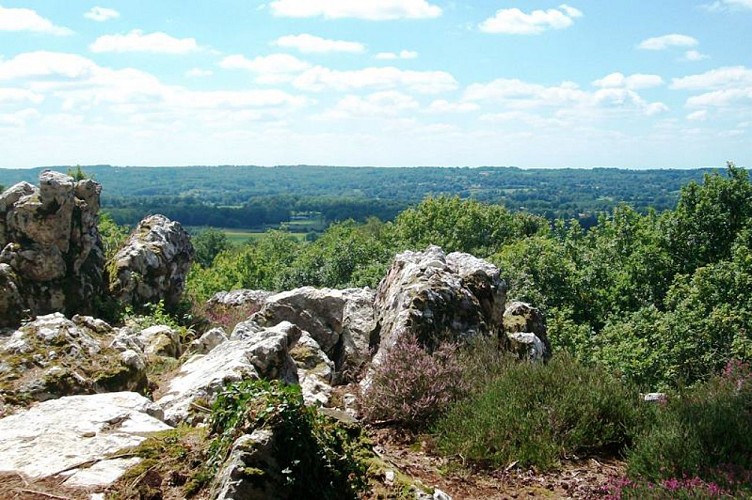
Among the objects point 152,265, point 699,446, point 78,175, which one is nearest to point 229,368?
point 699,446

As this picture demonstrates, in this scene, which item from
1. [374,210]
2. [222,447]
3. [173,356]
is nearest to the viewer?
[222,447]

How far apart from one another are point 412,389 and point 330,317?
15.4ft

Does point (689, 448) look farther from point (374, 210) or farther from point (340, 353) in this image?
point (374, 210)

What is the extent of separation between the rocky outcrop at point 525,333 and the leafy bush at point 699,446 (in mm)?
3080

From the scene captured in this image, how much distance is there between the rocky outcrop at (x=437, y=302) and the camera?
9445mm

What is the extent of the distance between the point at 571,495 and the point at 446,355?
2.78 m

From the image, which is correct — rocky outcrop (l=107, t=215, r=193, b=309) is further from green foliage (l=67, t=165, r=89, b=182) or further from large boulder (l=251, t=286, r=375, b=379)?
large boulder (l=251, t=286, r=375, b=379)

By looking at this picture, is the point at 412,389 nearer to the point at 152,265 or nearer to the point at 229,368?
the point at 229,368

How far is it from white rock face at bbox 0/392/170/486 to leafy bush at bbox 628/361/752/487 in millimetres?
4474

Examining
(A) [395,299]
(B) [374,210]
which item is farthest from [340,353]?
(B) [374,210]

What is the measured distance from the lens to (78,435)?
5.14 m

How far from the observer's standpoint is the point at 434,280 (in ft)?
33.2

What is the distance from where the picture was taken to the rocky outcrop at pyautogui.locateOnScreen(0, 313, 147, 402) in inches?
287

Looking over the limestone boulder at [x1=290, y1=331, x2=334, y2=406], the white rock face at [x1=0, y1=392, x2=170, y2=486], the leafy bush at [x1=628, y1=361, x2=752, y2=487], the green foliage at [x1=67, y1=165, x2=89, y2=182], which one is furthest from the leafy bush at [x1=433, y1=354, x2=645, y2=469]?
the green foliage at [x1=67, y1=165, x2=89, y2=182]
